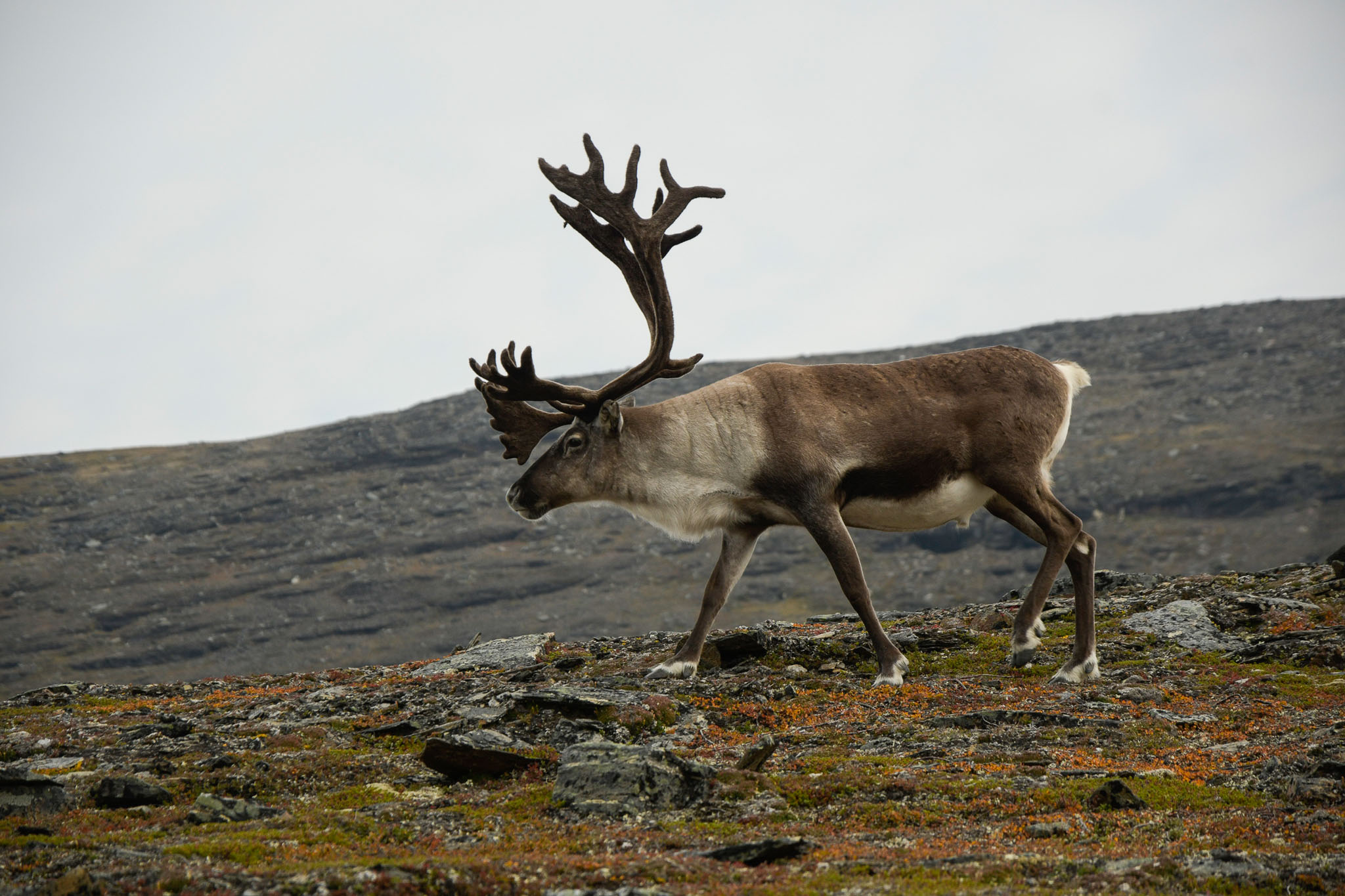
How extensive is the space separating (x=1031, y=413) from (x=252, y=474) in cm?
12963

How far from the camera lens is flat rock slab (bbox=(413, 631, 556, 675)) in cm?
1546

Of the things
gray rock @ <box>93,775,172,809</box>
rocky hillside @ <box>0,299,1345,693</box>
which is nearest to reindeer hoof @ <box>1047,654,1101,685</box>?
gray rock @ <box>93,775,172,809</box>

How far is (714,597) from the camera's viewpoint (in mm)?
12375

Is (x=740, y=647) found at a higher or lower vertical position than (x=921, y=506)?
lower

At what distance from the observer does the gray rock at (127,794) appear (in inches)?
331

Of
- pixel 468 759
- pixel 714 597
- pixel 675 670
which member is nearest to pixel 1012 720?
pixel 714 597

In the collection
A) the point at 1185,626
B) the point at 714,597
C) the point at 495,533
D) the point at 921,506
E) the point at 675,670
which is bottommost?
→ the point at 495,533

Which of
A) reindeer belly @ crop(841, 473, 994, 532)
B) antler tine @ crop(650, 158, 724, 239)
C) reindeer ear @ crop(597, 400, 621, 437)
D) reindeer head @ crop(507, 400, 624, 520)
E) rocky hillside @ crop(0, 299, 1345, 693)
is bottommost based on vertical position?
rocky hillside @ crop(0, 299, 1345, 693)

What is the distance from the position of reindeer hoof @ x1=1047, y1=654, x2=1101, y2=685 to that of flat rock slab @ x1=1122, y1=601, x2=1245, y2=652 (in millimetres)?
2476

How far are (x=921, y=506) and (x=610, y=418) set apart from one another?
11.8 feet

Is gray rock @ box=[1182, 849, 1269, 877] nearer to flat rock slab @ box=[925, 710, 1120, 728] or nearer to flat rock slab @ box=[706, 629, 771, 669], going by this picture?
flat rock slab @ box=[925, 710, 1120, 728]

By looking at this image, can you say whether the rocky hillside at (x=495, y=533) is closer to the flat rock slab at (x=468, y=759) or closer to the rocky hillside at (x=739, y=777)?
the rocky hillside at (x=739, y=777)

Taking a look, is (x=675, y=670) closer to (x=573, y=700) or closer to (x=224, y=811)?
(x=573, y=700)

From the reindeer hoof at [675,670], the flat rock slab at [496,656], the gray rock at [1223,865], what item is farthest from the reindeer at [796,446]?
the gray rock at [1223,865]
